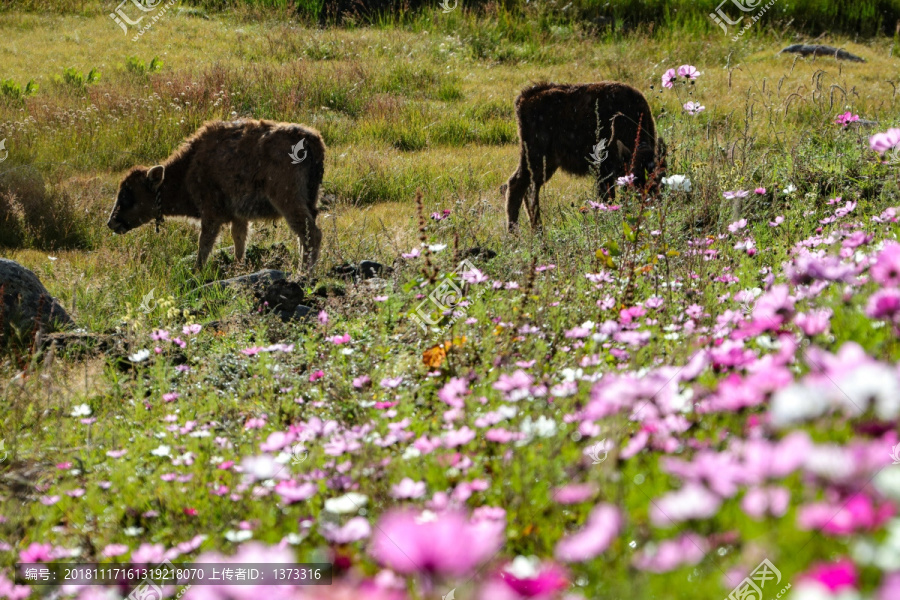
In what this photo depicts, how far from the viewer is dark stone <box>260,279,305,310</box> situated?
Result: 5.66 metres

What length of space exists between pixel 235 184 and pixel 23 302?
8.95 ft

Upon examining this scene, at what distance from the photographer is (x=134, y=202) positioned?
8648 mm

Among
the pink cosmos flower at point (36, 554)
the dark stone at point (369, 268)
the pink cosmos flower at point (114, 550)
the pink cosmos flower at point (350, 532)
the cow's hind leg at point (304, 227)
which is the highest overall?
the pink cosmos flower at point (350, 532)

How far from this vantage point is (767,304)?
7.85 feet

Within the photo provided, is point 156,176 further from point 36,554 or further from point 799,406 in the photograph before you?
point 799,406

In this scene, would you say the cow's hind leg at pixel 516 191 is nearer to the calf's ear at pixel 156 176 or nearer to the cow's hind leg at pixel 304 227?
the cow's hind leg at pixel 304 227

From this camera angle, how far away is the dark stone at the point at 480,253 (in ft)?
19.6

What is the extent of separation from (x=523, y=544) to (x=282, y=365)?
2.22 m

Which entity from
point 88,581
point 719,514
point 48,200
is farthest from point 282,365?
point 48,200

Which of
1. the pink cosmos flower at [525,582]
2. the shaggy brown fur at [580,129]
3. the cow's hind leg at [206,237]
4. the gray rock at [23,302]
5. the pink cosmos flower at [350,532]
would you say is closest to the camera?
the pink cosmos flower at [525,582]

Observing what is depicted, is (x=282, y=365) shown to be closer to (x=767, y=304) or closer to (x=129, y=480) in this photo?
(x=129, y=480)

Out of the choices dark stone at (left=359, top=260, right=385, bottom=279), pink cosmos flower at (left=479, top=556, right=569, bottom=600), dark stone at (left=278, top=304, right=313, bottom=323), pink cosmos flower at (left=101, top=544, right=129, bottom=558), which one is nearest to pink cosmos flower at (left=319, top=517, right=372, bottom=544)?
pink cosmos flower at (left=479, top=556, right=569, bottom=600)

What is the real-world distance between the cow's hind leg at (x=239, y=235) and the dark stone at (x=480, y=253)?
3191 millimetres

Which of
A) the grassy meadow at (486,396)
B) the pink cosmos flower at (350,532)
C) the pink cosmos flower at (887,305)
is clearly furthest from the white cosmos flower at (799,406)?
the pink cosmos flower at (350,532)
